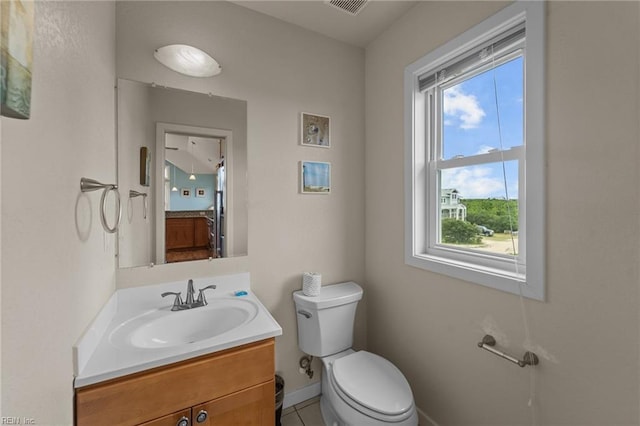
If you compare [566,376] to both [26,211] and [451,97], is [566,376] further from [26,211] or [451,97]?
[26,211]

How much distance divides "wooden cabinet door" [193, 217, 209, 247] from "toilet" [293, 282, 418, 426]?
2.14 ft

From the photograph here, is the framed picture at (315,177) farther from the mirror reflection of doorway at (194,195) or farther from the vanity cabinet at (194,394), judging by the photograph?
the vanity cabinet at (194,394)

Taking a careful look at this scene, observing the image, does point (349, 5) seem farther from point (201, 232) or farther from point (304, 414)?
point (304, 414)

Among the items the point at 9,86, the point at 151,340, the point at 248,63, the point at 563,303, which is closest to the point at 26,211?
the point at 9,86

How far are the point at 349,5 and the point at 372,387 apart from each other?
2092mm

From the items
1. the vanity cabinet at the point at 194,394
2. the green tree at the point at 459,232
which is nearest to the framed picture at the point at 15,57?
the vanity cabinet at the point at 194,394

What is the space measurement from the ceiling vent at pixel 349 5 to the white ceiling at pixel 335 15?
0.04 metres

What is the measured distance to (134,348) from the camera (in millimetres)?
984

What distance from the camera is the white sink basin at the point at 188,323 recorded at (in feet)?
3.86

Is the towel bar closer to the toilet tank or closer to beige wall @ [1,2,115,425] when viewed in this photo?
the toilet tank

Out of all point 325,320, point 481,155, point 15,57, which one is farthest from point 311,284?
point 15,57

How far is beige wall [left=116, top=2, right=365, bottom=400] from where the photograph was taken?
1.40m

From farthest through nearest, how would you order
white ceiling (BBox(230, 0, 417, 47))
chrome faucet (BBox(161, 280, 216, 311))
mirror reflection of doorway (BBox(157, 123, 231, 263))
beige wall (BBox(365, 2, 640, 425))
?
white ceiling (BBox(230, 0, 417, 47)) → mirror reflection of doorway (BBox(157, 123, 231, 263)) → chrome faucet (BBox(161, 280, 216, 311)) → beige wall (BBox(365, 2, 640, 425))

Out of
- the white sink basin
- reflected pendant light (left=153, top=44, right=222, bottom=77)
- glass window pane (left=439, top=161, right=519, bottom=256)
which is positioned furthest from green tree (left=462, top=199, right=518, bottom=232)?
reflected pendant light (left=153, top=44, right=222, bottom=77)
